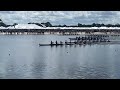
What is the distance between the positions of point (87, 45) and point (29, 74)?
125 feet

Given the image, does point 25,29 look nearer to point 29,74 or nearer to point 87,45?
point 87,45
